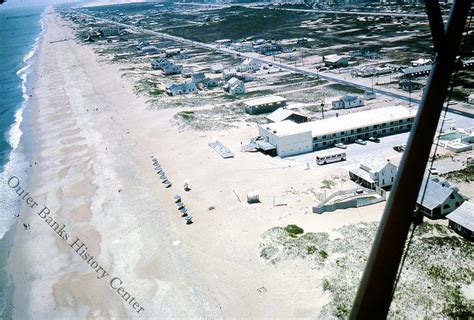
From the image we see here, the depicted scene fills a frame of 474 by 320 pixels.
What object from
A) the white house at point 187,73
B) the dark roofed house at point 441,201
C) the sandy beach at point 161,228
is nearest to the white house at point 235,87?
the white house at point 187,73

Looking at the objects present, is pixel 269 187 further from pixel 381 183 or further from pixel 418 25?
pixel 418 25

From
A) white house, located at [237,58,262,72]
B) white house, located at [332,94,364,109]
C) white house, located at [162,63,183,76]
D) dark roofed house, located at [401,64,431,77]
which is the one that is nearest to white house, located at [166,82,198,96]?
white house, located at [237,58,262,72]

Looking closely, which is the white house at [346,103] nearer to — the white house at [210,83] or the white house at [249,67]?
the white house at [210,83]

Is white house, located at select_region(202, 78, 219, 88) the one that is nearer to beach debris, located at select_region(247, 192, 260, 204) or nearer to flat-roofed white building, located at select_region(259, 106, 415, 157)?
flat-roofed white building, located at select_region(259, 106, 415, 157)

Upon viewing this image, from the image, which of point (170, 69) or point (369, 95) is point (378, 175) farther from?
point (170, 69)

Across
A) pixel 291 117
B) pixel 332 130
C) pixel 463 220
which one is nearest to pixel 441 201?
pixel 463 220

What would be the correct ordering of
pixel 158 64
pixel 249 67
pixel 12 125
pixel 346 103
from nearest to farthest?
pixel 346 103
pixel 12 125
pixel 249 67
pixel 158 64

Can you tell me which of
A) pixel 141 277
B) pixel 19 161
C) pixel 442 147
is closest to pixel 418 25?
pixel 442 147
